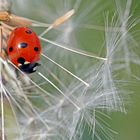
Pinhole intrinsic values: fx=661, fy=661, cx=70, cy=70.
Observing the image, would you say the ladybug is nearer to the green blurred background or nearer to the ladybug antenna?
the ladybug antenna

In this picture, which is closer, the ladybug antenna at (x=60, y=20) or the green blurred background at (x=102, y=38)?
the ladybug antenna at (x=60, y=20)

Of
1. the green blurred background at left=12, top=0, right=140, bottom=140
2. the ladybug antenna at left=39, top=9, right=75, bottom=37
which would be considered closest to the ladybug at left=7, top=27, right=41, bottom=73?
the ladybug antenna at left=39, top=9, right=75, bottom=37

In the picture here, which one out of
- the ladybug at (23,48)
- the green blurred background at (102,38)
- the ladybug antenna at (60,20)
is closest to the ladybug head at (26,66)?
the ladybug at (23,48)

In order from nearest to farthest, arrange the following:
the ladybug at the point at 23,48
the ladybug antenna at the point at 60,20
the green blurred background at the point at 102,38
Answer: the ladybug at the point at 23,48
the ladybug antenna at the point at 60,20
the green blurred background at the point at 102,38

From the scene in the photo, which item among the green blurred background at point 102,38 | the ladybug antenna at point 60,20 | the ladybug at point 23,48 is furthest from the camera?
the green blurred background at point 102,38

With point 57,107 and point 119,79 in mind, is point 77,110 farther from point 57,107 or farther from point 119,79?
point 119,79

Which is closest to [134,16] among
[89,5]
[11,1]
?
[89,5]

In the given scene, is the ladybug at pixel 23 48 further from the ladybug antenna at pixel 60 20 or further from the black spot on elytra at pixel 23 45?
the ladybug antenna at pixel 60 20

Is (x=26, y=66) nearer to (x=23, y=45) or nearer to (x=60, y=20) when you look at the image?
(x=23, y=45)
